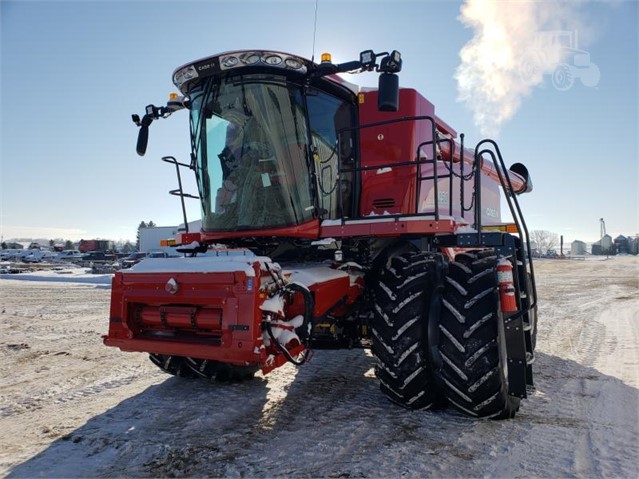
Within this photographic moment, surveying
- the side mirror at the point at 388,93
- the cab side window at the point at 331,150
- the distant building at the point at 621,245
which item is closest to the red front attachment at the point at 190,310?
the cab side window at the point at 331,150

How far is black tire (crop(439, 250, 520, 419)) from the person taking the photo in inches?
143

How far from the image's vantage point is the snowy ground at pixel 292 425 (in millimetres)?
3111

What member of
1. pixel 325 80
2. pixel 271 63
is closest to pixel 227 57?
pixel 271 63

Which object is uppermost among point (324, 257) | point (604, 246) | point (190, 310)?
point (604, 246)

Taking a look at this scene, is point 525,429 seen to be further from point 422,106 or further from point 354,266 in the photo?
point 422,106

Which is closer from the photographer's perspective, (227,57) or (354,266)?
(227,57)

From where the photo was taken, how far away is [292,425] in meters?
3.84

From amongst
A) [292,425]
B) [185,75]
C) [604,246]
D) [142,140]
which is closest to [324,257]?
[292,425]

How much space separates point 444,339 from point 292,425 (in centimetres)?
143

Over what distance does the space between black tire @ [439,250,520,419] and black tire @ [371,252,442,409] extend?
6.3 inches

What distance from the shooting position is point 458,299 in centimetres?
382

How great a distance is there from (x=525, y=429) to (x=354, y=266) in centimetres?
205

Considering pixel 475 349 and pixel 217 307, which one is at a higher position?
pixel 217 307

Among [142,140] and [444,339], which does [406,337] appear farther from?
[142,140]
